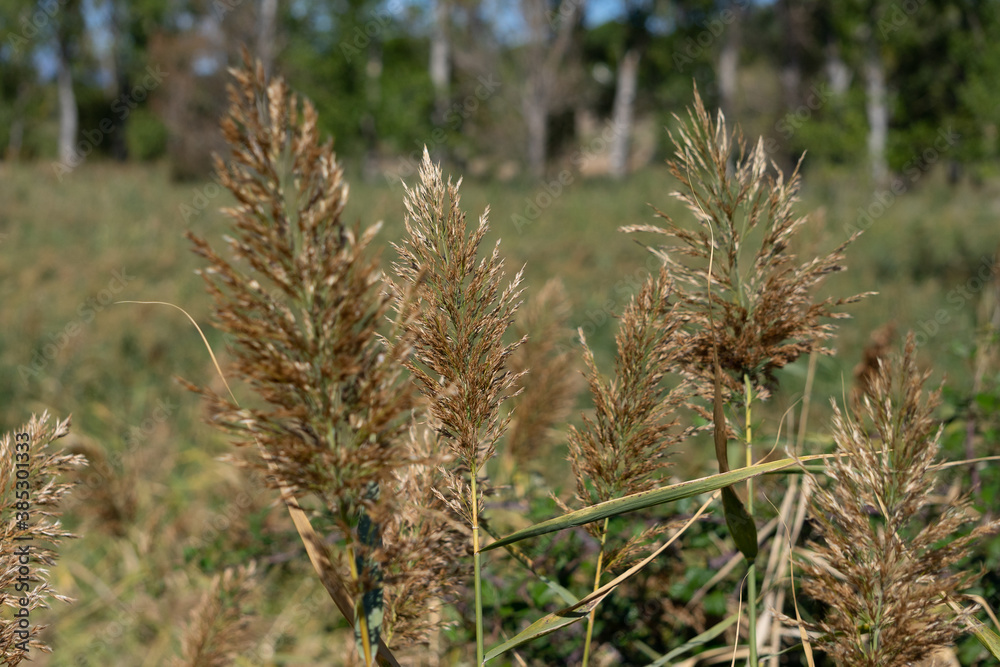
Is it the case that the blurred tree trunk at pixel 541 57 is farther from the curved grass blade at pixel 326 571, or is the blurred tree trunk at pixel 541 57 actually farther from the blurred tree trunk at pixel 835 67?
the curved grass blade at pixel 326 571

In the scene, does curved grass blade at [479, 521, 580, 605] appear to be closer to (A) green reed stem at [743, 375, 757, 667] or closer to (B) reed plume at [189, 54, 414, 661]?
(A) green reed stem at [743, 375, 757, 667]

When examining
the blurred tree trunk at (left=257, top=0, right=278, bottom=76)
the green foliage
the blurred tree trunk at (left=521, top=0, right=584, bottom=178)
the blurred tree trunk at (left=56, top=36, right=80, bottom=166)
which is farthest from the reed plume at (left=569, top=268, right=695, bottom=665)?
the green foliage

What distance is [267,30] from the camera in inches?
667

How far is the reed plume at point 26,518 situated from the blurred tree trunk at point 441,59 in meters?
22.7

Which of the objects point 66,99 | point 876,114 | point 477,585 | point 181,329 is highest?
point 66,99

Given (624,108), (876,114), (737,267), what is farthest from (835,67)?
(737,267)

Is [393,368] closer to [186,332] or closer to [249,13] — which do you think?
[186,332]

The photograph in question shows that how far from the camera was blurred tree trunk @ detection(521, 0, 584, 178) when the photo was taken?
2016 cm

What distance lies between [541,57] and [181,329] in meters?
16.1

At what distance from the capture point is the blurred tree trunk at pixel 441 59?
872 inches

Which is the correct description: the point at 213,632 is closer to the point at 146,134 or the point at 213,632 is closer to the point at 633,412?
the point at 633,412

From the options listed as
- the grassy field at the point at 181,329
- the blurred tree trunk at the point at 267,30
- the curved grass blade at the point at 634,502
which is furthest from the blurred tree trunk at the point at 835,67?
the curved grass blade at the point at 634,502

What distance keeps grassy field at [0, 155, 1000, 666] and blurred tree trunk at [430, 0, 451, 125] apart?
6.69 meters

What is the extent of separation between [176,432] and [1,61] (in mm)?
29524
